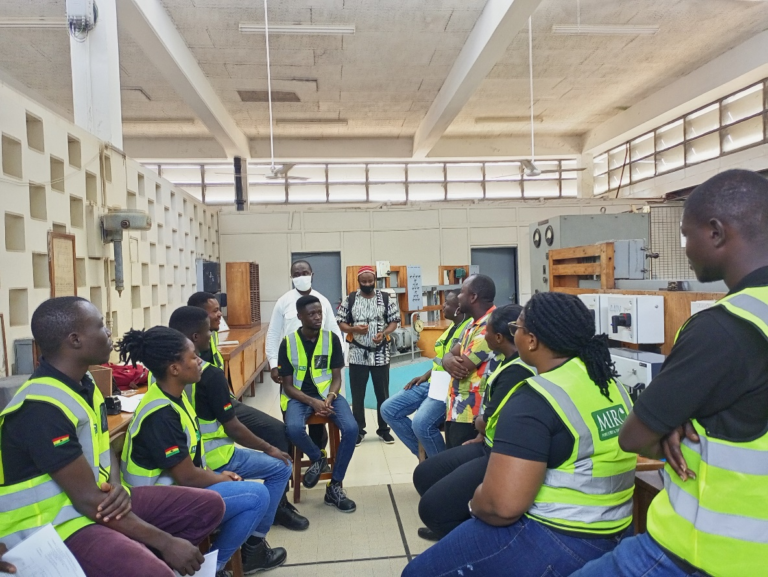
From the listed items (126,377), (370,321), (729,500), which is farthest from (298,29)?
(729,500)

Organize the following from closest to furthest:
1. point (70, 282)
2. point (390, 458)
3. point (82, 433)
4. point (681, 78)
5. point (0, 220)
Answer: point (82, 433) < point (0, 220) < point (70, 282) < point (390, 458) < point (681, 78)

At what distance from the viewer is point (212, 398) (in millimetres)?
2217

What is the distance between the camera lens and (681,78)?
7.78m

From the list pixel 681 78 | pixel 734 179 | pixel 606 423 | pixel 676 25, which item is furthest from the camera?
pixel 681 78

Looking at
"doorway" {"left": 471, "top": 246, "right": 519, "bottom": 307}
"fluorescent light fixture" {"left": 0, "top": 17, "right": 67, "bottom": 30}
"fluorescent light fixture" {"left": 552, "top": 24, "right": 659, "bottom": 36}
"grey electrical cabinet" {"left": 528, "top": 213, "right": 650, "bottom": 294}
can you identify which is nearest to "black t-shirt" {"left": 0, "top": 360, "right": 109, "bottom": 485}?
"grey electrical cabinet" {"left": 528, "top": 213, "right": 650, "bottom": 294}

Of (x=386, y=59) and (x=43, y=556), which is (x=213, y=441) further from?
(x=386, y=59)

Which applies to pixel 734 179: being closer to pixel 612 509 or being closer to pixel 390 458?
pixel 612 509

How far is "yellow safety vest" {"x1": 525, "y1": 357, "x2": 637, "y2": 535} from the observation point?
1228 millimetres

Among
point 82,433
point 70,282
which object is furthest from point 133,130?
point 82,433

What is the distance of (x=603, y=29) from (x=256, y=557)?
246 inches

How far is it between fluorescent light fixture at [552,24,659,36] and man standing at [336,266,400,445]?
13.1 ft

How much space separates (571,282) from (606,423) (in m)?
2.82

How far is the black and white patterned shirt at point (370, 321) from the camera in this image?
3.93 metres

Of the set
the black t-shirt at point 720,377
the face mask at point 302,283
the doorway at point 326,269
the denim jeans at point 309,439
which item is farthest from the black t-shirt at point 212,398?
the doorway at point 326,269
